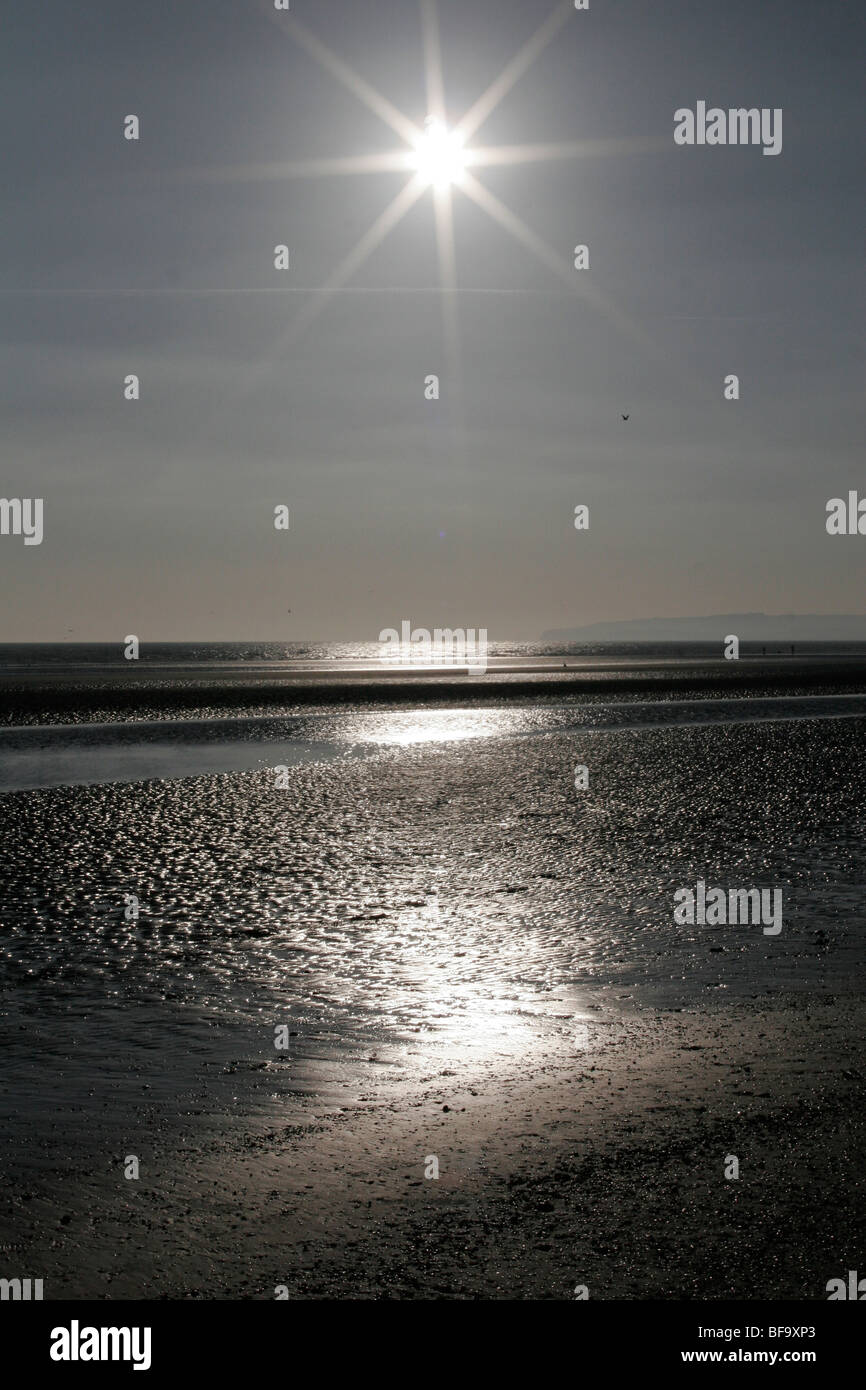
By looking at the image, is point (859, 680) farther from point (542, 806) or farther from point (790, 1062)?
point (790, 1062)

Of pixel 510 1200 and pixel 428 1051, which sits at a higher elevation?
pixel 428 1051

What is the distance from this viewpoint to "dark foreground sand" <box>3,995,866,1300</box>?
5789 mm

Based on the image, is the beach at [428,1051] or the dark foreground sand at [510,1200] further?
the beach at [428,1051]

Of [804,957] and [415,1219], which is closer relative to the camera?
[415,1219]

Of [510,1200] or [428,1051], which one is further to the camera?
[428,1051]

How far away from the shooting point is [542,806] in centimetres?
2248

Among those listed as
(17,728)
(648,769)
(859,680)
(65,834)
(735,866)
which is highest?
(859,680)

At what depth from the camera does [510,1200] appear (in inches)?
258

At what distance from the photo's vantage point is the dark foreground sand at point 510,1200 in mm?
5789

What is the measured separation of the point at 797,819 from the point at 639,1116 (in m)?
14.1

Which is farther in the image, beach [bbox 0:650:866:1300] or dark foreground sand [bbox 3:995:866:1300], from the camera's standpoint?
beach [bbox 0:650:866:1300]
